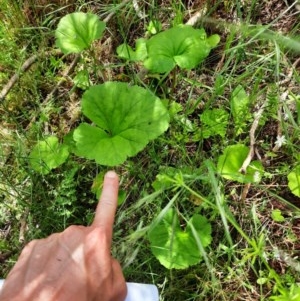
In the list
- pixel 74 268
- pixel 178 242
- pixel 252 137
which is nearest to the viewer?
pixel 74 268

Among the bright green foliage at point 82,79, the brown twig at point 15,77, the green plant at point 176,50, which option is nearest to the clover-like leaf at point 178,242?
the green plant at point 176,50

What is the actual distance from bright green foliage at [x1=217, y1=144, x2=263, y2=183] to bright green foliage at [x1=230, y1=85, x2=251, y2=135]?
0.07m

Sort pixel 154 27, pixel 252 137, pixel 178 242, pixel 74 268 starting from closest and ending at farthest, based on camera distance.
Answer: pixel 74 268 → pixel 178 242 → pixel 252 137 → pixel 154 27

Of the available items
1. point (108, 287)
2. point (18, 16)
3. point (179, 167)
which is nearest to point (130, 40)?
point (18, 16)

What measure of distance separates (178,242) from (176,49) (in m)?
0.55

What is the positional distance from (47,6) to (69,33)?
0.32 m

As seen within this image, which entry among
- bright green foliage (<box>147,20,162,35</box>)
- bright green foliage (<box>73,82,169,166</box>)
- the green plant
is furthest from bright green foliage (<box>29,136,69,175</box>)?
bright green foliage (<box>147,20,162,35</box>)

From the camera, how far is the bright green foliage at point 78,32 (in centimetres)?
154

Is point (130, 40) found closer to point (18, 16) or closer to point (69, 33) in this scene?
point (69, 33)

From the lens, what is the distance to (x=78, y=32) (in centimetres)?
155

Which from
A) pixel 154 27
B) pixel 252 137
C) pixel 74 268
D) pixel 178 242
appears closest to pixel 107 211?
pixel 74 268

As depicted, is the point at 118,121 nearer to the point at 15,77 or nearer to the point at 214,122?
the point at 214,122

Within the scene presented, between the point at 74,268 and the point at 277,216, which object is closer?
the point at 74,268

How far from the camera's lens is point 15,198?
1614mm
